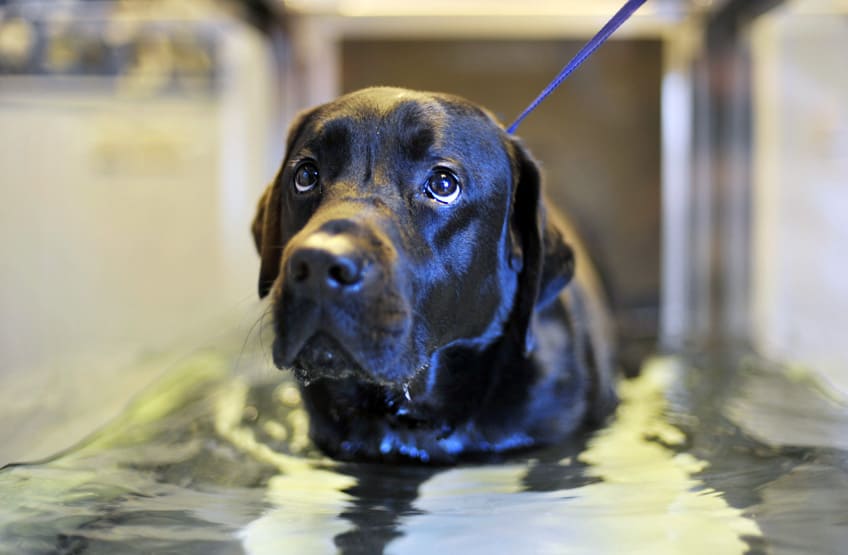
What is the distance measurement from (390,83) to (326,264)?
1027 mm

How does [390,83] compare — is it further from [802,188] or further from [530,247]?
[802,188]

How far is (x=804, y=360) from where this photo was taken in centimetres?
236

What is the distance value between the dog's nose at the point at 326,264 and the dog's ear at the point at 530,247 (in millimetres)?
549

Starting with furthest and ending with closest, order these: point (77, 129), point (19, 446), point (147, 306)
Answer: point (147, 306), point (77, 129), point (19, 446)

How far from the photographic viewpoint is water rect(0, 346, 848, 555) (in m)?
1.03

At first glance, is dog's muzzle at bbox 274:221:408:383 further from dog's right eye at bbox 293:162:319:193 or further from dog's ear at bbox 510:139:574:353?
dog's ear at bbox 510:139:574:353

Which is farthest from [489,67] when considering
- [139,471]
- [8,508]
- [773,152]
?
[8,508]

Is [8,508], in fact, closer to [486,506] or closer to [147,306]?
[486,506]

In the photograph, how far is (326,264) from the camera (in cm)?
108

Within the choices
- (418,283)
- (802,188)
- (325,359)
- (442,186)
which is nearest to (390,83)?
(442,186)

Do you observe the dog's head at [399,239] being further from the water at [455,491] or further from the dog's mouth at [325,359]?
the water at [455,491]

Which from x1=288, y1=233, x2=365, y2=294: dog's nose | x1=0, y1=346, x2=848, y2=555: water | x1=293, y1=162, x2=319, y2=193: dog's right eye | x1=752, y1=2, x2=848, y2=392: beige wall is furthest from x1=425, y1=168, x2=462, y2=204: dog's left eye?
x1=752, y1=2, x2=848, y2=392: beige wall

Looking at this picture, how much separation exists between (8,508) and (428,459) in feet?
2.28

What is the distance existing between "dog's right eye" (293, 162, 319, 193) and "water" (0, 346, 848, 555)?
0.48 metres
